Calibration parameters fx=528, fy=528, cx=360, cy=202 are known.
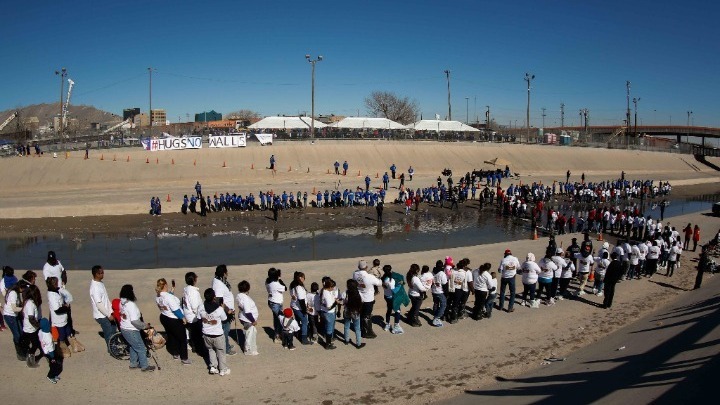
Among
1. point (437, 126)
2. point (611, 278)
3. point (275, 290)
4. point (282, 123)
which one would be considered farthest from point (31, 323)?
point (437, 126)

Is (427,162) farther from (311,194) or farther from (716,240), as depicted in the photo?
(716,240)

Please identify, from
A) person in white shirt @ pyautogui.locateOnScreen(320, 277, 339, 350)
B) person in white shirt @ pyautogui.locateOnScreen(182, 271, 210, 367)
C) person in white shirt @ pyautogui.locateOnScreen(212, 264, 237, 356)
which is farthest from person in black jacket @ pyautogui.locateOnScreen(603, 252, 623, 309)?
person in white shirt @ pyautogui.locateOnScreen(182, 271, 210, 367)

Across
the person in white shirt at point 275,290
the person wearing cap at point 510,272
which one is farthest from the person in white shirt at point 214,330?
the person wearing cap at point 510,272

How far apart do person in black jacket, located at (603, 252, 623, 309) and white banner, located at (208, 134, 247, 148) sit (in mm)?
39967

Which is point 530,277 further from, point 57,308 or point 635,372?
point 57,308

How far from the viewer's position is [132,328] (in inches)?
343

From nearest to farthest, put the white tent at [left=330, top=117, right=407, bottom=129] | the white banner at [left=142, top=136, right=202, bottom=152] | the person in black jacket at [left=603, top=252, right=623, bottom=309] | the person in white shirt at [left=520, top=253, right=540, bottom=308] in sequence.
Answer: the person in white shirt at [left=520, top=253, right=540, bottom=308]
the person in black jacket at [left=603, top=252, right=623, bottom=309]
the white banner at [left=142, top=136, right=202, bottom=152]
the white tent at [left=330, top=117, right=407, bottom=129]

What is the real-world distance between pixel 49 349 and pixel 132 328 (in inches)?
50.9

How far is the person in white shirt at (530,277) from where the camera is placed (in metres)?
12.6

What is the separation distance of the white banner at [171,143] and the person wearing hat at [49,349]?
3945 centimetres

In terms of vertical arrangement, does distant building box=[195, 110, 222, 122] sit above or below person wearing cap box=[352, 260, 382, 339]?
above

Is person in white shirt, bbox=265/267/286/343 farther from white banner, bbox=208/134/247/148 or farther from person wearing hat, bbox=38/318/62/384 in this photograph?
white banner, bbox=208/134/247/148

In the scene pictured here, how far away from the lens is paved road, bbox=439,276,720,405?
6875 millimetres

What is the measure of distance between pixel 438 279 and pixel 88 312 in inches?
316
